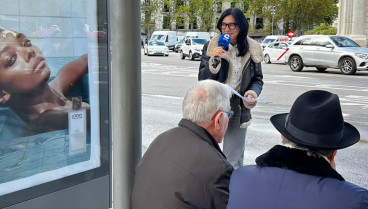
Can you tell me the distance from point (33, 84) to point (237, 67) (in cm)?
184

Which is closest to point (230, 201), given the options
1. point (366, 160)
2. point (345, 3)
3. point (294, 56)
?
point (366, 160)

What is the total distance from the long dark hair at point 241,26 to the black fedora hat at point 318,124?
2.06 m

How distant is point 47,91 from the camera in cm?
302

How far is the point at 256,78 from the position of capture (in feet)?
13.6

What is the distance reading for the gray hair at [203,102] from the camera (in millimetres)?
2488

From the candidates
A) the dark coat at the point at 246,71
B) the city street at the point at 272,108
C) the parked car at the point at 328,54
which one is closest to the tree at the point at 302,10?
the parked car at the point at 328,54

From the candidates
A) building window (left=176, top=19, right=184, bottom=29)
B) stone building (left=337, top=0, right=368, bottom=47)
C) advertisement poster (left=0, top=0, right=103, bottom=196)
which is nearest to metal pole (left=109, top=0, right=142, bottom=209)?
advertisement poster (left=0, top=0, right=103, bottom=196)

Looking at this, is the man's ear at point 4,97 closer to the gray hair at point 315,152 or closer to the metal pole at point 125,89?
the metal pole at point 125,89

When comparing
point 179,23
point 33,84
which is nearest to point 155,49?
point 33,84

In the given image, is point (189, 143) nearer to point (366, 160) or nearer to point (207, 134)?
point (207, 134)

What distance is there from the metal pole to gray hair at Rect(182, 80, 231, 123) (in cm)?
31

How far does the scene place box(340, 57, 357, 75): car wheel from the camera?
18.8 m

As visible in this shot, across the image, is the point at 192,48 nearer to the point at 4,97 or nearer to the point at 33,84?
the point at 33,84

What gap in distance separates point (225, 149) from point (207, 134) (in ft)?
6.14
